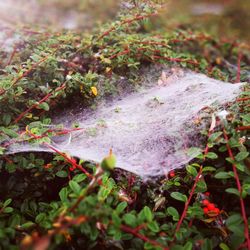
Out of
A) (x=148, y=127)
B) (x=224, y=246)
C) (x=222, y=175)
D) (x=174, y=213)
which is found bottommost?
(x=224, y=246)

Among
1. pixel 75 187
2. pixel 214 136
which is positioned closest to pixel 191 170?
pixel 214 136

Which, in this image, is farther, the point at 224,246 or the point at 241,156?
the point at 241,156

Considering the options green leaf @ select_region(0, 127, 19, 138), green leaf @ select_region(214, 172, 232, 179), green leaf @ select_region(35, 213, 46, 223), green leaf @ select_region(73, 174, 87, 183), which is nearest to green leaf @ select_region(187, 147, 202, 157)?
green leaf @ select_region(214, 172, 232, 179)

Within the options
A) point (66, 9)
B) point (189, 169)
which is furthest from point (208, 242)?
point (66, 9)

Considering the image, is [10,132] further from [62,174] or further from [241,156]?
[241,156]

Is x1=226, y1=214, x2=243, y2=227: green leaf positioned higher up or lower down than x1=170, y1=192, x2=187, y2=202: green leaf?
lower down

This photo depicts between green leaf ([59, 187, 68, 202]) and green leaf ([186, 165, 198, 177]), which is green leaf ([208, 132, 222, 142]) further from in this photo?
green leaf ([59, 187, 68, 202])
